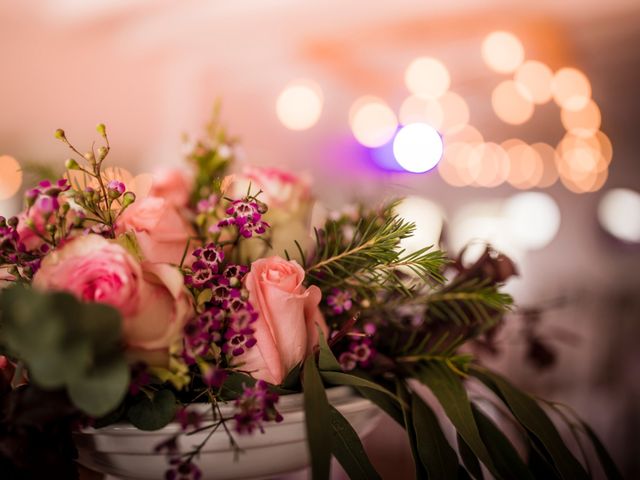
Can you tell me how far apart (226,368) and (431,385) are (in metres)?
0.20

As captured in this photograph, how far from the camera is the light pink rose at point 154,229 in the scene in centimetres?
41

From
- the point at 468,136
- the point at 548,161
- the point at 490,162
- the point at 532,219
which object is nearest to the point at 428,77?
the point at 468,136

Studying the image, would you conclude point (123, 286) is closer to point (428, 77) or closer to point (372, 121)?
point (428, 77)

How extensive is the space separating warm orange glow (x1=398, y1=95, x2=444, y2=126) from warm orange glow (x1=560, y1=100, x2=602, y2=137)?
2.50 feet

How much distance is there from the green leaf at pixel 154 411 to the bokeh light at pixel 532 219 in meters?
3.21

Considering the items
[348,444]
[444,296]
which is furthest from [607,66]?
[348,444]

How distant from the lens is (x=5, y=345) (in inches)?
14.3

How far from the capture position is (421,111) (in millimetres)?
3426

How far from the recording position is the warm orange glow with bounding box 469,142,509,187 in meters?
3.60

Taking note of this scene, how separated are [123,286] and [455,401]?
0.99ft

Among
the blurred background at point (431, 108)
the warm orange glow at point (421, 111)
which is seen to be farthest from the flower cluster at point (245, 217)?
the warm orange glow at point (421, 111)

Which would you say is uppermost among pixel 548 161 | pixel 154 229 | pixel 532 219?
pixel 548 161

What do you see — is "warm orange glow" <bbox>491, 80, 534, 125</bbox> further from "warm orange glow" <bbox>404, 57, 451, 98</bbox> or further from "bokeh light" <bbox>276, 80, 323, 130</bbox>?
"bokeh light" <bbox>276, 80, 323, 130</bbox>

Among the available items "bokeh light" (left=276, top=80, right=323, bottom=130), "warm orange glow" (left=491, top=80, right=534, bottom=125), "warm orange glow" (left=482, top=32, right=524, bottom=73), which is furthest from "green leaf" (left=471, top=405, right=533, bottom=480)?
"bokeh light" (left=276, top=80, right=323, bottom=130)
